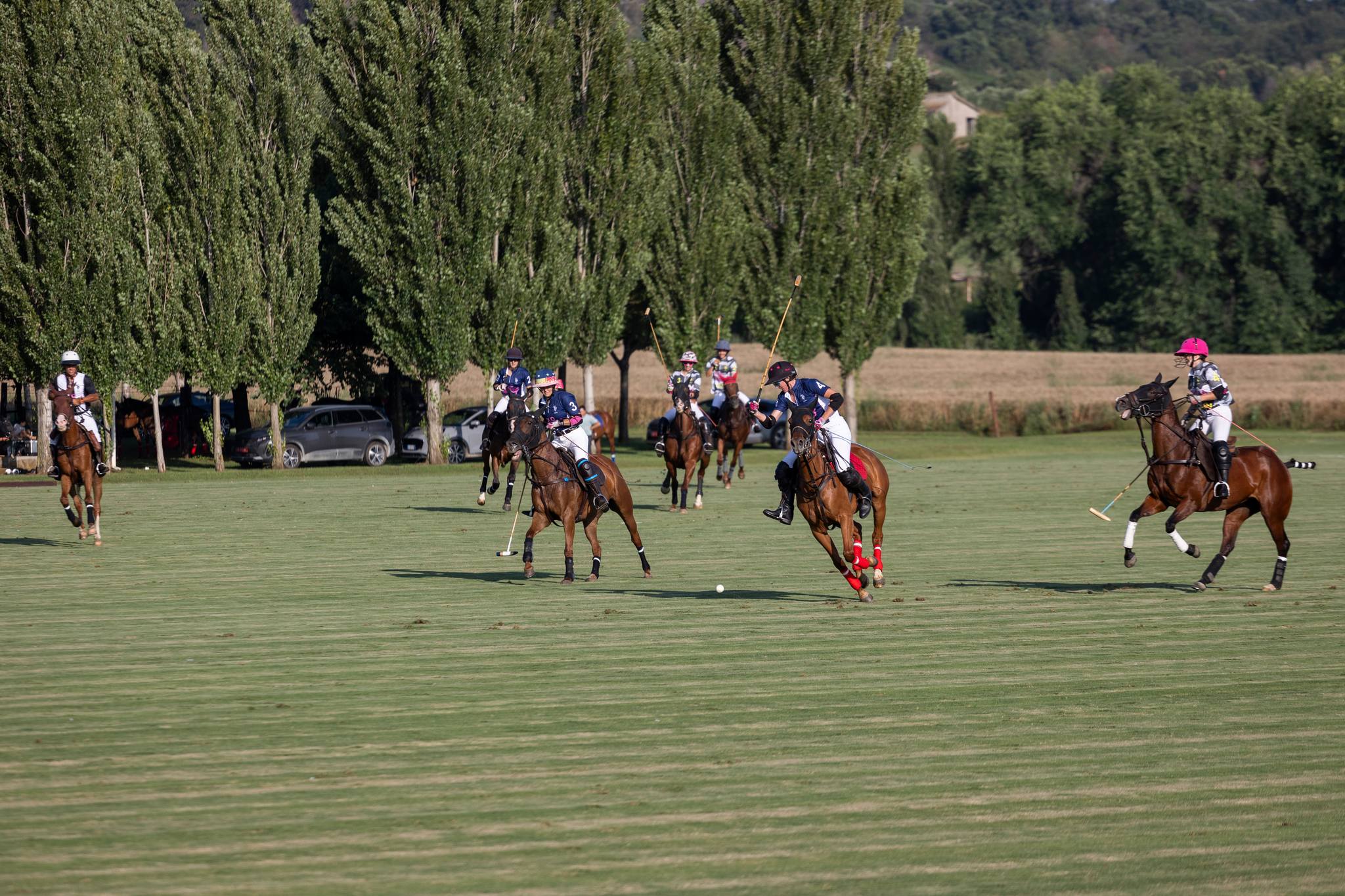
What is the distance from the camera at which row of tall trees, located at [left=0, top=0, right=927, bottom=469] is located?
3966 centimetres

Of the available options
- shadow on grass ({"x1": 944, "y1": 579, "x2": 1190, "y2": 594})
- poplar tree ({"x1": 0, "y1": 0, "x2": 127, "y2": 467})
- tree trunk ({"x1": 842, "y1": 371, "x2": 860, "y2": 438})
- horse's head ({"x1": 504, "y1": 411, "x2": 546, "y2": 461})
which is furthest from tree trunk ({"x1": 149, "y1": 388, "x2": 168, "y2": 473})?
shadow on grass ({"x1": 944, "y1": 579, "x2": 1190, "y2": 594})

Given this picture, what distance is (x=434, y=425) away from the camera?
4588cm

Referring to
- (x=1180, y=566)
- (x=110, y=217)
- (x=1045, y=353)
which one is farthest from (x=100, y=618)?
(x=1045, y=353)

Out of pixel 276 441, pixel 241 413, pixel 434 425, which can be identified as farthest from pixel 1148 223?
pixel 276 441

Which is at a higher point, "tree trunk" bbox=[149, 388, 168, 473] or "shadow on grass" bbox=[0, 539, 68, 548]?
"tree trunk" bbox=[149, 388, 168, 473]

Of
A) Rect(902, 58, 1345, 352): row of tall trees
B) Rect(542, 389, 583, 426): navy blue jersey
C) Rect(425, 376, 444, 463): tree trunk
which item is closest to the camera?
Rect(542, 389, 583, 426): navy blue jersey

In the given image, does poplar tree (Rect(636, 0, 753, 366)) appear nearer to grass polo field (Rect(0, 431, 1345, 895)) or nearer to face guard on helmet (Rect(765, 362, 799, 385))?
grass polo field (Rect(0, 431, 1345, 895))

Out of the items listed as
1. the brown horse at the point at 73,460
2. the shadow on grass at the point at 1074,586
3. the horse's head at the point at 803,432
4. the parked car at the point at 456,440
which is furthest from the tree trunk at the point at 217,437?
the horse's head at the point at 803,432

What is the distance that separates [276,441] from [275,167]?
26.1ft

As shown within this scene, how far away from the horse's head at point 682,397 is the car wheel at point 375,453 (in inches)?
799

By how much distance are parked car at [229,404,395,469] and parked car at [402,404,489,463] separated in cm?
67

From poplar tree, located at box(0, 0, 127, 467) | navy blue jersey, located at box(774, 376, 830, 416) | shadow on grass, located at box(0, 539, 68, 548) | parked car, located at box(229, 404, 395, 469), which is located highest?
poplar tree, located at box(0, 0, 127, 467)

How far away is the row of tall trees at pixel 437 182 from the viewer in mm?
39656

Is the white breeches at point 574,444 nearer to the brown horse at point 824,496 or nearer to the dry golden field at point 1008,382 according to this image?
the brown horse at point 824,496
